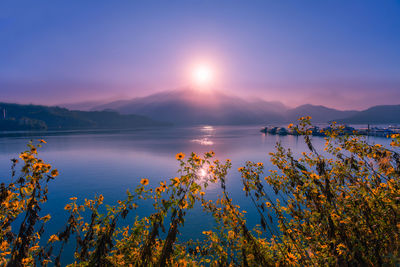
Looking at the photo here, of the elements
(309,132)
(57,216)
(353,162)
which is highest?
(309,132)

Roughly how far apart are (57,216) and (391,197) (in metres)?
23.9

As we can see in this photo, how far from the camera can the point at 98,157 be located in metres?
50.4

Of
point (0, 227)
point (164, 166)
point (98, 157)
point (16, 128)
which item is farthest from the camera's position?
point (16, 128)

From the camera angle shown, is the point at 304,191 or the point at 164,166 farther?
the point at 164,166

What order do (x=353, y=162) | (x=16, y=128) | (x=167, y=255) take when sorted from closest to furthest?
(x=167, y=255), (x=353, y=162), (x=16, y=128)

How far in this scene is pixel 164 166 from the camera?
39875 mm

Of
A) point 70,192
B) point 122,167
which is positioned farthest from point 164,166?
point 70,192

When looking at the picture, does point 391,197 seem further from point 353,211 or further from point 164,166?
point 164,166

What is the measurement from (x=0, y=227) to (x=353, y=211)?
7301 mm

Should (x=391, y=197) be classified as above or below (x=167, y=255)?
above

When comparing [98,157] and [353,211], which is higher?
[353,211]

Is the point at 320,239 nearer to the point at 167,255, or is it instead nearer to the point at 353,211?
the point at 353,211

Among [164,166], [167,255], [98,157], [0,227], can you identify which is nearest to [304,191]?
[167,255]

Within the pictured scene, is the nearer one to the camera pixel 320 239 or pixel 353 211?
pixel 353 211
